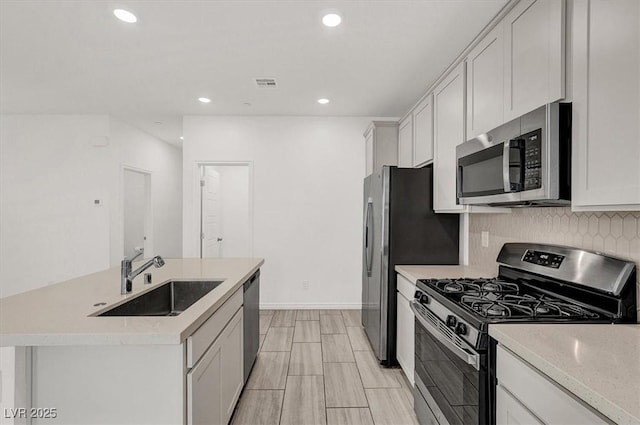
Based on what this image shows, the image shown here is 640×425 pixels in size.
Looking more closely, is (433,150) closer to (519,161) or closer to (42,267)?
(519,161)

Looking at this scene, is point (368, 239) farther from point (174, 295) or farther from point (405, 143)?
point (174, 295)

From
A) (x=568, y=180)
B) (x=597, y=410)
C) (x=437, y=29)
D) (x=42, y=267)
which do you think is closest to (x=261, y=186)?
(x=437, y=29)

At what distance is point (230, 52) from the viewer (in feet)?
9.23

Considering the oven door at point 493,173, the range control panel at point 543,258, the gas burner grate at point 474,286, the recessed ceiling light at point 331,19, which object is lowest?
the gas burner grate at point 474,286

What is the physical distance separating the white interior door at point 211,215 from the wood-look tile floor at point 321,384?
5.65ft

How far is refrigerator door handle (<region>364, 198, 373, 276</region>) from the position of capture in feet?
10.7

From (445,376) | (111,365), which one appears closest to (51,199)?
(111,365)

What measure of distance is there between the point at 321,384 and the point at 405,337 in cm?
74

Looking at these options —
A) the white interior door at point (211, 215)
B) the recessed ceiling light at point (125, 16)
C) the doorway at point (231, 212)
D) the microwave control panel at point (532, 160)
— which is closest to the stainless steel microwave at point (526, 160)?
the microwave control panel at point (532, 160)

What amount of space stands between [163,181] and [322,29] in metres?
5.30

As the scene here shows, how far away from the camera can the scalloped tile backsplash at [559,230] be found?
1.43m

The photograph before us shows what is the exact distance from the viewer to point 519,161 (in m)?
1.59

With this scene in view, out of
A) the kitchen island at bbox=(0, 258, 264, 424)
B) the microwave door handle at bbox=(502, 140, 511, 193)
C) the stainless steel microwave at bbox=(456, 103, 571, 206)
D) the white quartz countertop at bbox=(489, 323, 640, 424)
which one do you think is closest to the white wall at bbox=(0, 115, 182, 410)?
the kitchen island at bbox=(0, 258, 264, 424)

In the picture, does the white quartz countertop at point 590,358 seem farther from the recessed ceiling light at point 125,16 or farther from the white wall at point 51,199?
the white wall at point 51,199
